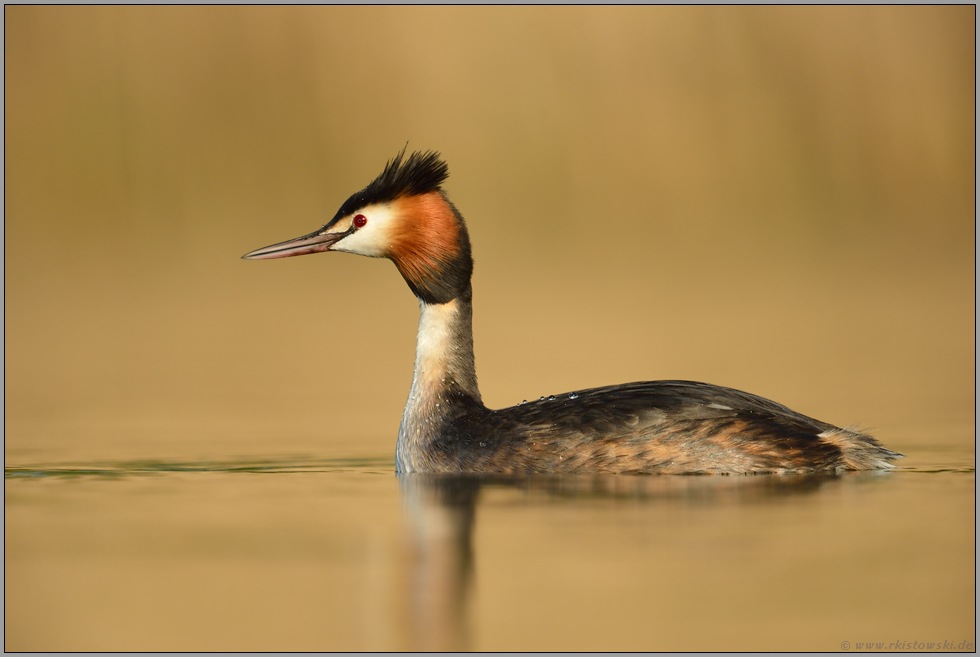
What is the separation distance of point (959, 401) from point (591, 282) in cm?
1348

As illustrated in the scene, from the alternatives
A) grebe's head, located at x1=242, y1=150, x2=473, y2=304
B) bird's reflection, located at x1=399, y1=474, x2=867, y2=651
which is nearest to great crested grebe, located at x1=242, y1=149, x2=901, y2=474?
grebe's head, located at x1=242, y1=150, x2=473, y2=304

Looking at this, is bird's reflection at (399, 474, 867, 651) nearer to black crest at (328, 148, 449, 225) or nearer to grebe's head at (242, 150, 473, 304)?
grebe's head at (242, 150, 473, 304)

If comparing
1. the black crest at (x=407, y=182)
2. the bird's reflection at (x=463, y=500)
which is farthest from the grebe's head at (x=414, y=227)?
the bird's reflection at (x=463, y=500)

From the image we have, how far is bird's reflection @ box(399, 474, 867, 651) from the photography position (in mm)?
4977

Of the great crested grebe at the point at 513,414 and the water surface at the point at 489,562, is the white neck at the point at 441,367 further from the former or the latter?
the water surface at the point at 489,562

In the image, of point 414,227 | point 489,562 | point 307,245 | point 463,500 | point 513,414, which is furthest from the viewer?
point 307,245

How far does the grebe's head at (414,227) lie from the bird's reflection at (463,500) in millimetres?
1207

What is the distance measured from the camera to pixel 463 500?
7148mm

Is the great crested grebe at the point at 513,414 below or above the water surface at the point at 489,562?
above

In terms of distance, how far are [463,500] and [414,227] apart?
77.7 inches

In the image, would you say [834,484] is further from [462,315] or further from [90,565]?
[90,565]

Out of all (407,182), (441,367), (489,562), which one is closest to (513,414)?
(441,367)

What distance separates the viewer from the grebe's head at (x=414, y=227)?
848 centimetres

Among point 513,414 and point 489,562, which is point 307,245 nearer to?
point 513,414
